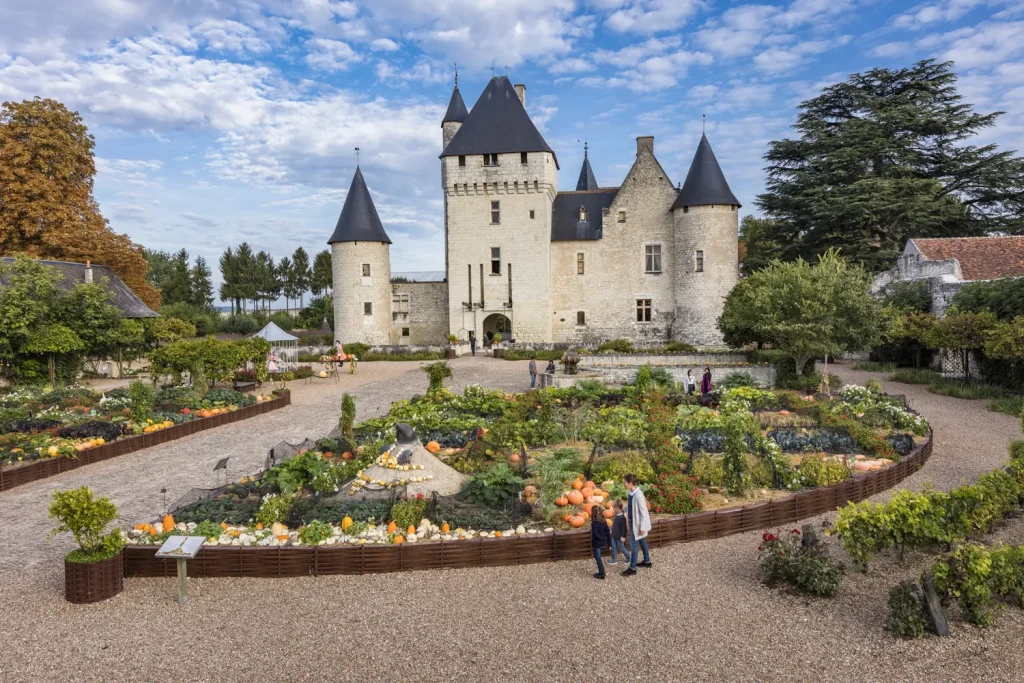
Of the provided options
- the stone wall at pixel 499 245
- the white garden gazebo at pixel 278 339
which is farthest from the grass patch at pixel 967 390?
the white garden gazebo at pixel 278 339

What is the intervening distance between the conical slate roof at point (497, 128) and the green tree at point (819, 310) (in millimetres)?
17196

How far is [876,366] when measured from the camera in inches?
928

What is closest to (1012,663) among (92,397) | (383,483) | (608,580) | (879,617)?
(879,617)

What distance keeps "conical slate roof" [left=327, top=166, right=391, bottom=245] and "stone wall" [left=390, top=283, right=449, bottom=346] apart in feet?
9.61

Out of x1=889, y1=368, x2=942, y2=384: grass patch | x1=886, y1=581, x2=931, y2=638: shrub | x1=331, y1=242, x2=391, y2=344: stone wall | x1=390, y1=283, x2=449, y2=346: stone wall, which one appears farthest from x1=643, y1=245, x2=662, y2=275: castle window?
x1=886, y1=581, x2=931, y2=638: shrub

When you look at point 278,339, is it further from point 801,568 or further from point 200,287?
point 200,287

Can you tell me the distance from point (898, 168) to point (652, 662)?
105ft

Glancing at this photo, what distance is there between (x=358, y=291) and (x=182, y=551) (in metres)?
28.0

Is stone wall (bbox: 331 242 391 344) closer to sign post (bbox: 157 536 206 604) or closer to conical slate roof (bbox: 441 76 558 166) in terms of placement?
conical slate roof (bbox: 441 76 558 166)

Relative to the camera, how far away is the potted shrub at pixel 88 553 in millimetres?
5930

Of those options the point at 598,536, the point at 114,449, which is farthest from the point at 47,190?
the point at 598,536

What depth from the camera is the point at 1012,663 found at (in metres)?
4.68

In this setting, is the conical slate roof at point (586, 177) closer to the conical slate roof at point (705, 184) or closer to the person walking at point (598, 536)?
the conical slate roof at point (705, 184)

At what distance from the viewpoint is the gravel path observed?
479 centimetres
